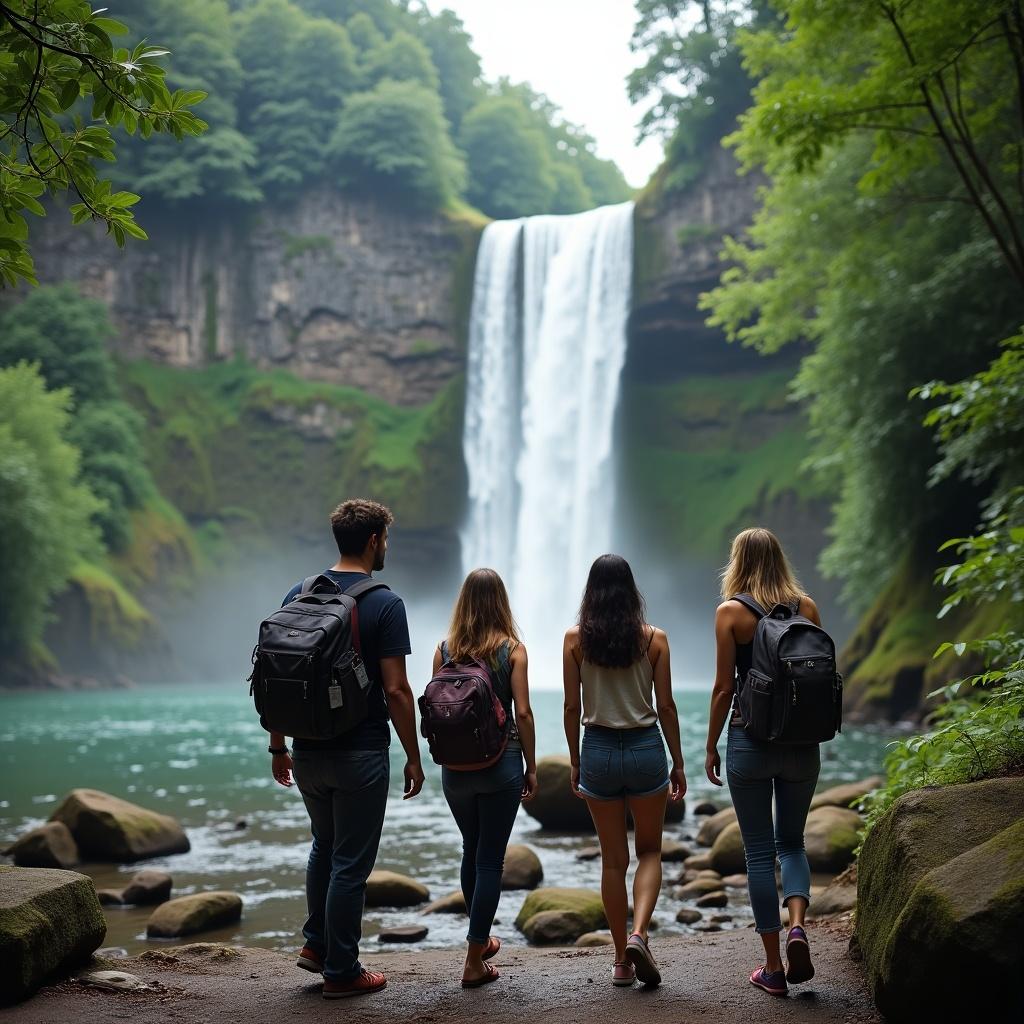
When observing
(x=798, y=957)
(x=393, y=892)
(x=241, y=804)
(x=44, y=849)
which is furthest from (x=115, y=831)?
(x=798, y=957)

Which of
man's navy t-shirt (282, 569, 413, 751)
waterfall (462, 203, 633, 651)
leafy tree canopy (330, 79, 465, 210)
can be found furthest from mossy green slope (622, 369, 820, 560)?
man's navy t-shirt (282, 569, 413, 751)

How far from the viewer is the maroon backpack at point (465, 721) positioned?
4.55 m

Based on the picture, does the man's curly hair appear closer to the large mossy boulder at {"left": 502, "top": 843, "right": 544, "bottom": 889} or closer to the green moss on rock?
the green moss on rock

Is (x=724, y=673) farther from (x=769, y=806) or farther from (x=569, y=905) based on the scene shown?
(x=569, y=905)

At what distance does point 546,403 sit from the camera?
43.6m

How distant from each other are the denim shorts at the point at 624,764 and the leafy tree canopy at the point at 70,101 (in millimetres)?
2869

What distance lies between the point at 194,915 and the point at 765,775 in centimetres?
461

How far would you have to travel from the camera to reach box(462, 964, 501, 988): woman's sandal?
475cm

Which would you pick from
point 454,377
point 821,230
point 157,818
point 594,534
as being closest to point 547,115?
point 454,377

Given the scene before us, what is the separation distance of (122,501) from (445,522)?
13.9 m

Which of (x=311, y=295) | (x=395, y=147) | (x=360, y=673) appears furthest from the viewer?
(x=395, y=147)

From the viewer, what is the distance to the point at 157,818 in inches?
406

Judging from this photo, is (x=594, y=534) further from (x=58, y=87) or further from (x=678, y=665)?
(x=58, y=87)

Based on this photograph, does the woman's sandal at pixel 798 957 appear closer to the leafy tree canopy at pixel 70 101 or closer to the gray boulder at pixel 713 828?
the leafy tree canopy at pixel 70 101
